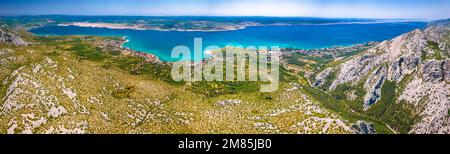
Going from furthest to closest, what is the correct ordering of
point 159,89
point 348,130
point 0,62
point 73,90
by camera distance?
1. point 0,62
2. point 159,89
3. point 73,90
4. point 348,130

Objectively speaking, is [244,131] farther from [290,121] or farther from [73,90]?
[73,90]
